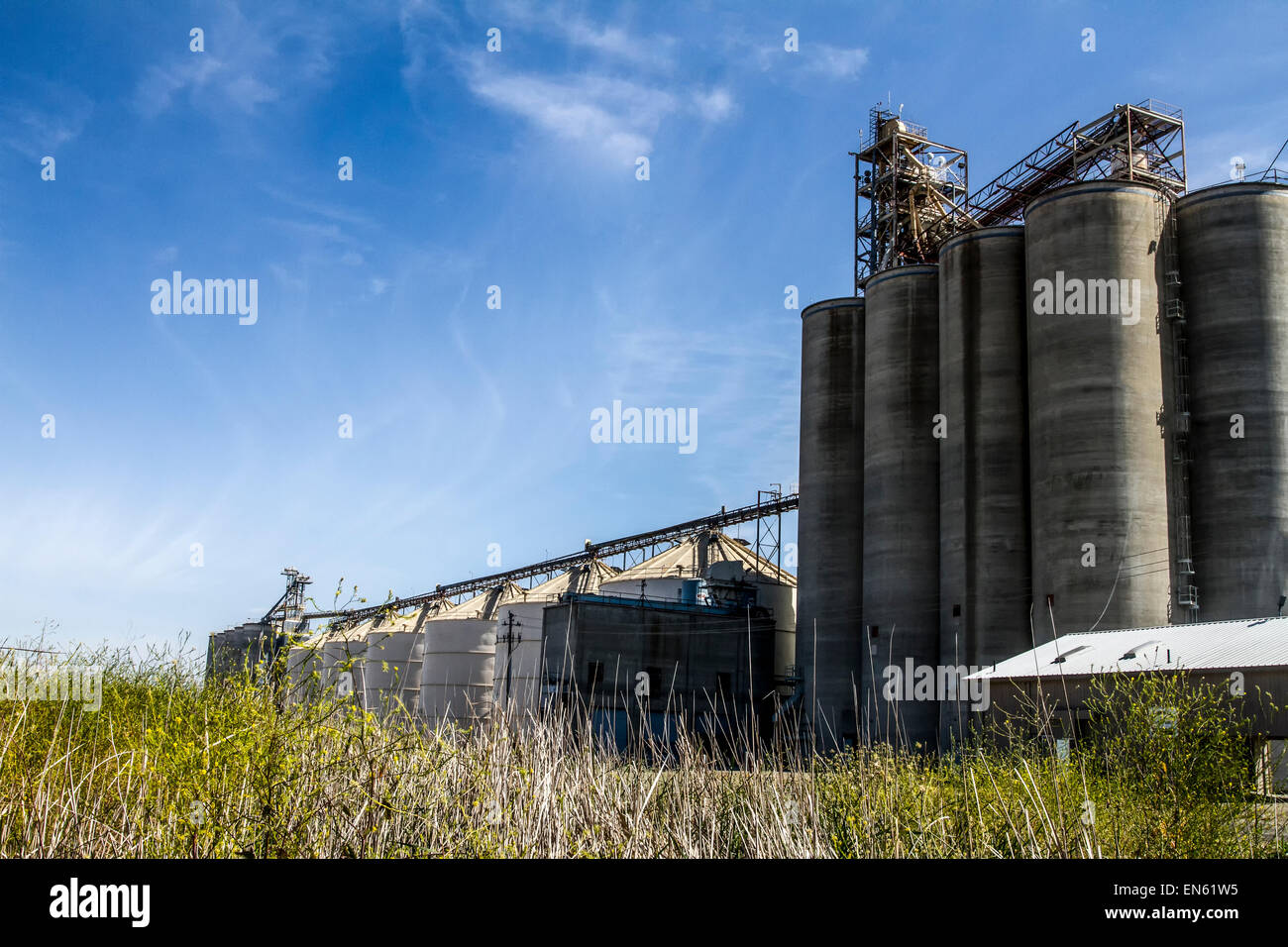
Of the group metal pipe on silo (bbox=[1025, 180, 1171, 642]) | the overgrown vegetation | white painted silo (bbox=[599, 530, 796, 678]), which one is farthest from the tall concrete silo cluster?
the overgrown vegetation

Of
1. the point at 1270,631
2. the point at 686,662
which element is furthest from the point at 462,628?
the point at 1270,631

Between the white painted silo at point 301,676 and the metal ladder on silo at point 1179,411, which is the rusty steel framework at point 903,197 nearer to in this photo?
the metal ladder on silo at point 1179,411

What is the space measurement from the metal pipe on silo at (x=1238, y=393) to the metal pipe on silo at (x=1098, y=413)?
1480 mm

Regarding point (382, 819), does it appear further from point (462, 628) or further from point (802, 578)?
point (462, 628)

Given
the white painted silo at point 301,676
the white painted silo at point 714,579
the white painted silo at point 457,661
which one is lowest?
the white painted silo at point 457,661

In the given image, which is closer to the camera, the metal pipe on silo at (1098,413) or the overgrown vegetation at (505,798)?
the overgrown vegetation at (505,798)

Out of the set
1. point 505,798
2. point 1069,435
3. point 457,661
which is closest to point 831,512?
point 1069,435

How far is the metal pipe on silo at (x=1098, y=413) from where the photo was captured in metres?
31.1

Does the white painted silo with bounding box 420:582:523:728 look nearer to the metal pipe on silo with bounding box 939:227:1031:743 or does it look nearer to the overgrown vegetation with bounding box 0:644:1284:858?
the metal pipe on silo with bounding box 939:227:1031:743

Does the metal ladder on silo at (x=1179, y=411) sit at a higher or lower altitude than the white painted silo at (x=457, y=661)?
higher

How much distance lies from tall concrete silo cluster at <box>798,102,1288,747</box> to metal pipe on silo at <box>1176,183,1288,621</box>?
7cm

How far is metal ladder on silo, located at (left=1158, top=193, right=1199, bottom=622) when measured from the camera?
31.6 metres

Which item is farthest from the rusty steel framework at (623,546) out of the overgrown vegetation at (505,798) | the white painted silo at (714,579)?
the overgrown vegetation at (505,798)
